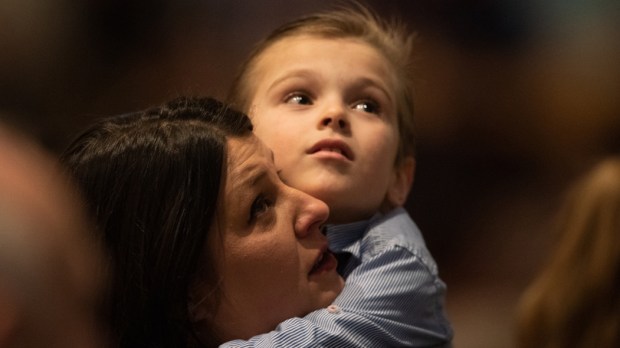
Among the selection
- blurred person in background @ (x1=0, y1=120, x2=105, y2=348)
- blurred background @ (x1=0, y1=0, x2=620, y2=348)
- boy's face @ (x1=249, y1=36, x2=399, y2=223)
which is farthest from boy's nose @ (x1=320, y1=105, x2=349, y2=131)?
blurred background @ (x1=0, y1=0, x2=620, y2=348)

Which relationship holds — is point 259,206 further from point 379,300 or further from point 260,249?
point 379,300

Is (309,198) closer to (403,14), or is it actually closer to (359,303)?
(359,303)

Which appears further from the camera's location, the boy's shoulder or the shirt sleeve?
the boy's shoulder

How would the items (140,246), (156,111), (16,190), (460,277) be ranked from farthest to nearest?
(460,277)
(156,111)
(140,246)
(16,190)

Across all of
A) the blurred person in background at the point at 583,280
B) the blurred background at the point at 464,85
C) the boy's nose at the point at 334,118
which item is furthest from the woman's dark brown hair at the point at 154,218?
the blurred background at the point at 464,85

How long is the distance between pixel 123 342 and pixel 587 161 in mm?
1747

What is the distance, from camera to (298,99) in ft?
3.98

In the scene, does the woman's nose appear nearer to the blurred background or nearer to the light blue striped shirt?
the light blue striped shirt

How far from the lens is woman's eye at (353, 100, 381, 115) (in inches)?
48.0

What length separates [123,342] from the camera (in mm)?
941

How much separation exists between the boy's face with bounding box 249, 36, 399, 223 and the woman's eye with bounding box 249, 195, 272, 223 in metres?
0.13

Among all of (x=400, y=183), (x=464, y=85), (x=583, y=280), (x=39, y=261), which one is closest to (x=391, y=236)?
(x=400, y=183)

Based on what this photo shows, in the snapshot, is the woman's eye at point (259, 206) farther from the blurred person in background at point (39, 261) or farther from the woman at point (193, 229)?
the blurred person in background at point (39, 261)

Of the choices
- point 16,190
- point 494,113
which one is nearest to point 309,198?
point 16,190
